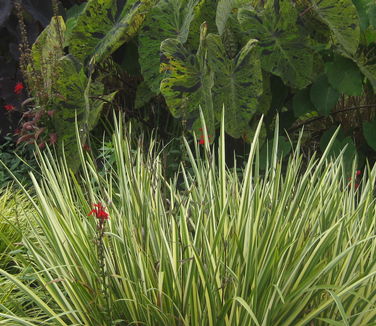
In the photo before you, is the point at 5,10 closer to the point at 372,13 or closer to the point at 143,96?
the point at 143,96

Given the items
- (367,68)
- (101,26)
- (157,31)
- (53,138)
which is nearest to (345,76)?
(367,68)

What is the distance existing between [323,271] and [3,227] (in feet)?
5.81

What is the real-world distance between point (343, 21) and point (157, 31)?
1.01 meters

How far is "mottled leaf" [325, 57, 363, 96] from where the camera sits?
3.89 meters

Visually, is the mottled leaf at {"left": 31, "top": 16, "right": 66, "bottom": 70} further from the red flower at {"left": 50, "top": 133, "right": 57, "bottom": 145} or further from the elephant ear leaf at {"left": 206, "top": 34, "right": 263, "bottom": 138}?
the elephant ear leaf at {"left": 206, "top": 34, "right": 263, "bottom": 138}

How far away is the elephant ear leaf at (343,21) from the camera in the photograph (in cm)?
377

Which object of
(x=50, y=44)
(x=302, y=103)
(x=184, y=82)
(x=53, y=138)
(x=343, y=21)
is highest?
(x=343, y=21)

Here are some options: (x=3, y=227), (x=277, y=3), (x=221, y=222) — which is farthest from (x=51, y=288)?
(x=277, y=3)

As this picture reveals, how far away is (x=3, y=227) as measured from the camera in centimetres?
336

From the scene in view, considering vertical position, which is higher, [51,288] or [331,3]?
[331,3]

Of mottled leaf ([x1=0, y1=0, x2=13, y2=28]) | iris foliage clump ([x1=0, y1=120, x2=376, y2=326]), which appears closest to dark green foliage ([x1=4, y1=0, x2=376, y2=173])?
mottled leaf ([x1=0, y1=0, x2=13, y2=28])

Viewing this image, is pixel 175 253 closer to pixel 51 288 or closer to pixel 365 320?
pixel 51 288

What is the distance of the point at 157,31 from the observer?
13.7ft

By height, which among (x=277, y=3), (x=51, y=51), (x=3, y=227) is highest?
(x=277, y=3)
